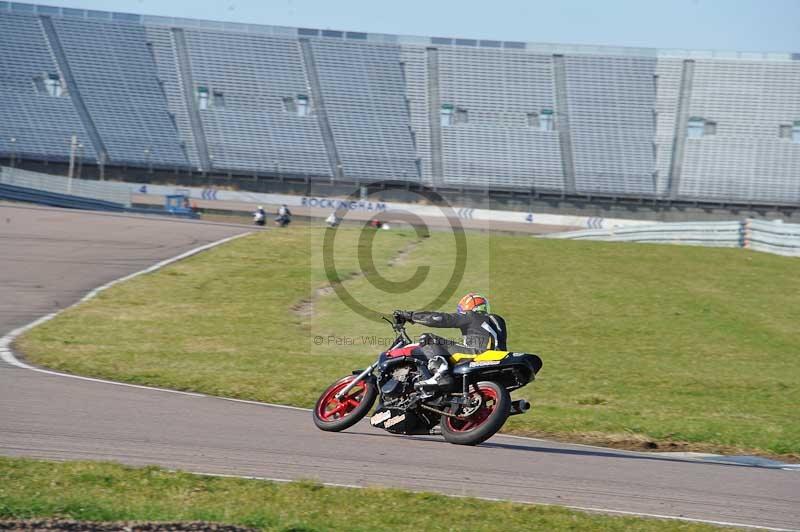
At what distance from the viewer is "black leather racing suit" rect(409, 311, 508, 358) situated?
9.27 meters

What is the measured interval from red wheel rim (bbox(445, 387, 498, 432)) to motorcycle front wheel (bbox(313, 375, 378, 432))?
872 mm

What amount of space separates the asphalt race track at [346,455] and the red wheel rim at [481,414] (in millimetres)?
211

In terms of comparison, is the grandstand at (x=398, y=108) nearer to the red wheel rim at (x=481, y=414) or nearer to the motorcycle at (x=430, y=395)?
the motorcycle at (x=430, y=395)

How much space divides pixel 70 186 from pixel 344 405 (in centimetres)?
4264

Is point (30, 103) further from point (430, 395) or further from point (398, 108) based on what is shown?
point (430, 395)

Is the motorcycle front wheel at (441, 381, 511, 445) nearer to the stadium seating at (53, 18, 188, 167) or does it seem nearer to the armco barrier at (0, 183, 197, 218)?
the armco barrier at (0, 183, 197, 218)

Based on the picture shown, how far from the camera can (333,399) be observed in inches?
382

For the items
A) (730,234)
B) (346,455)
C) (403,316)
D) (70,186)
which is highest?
(70,186)

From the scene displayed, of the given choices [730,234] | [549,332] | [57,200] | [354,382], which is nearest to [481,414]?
[354,382]

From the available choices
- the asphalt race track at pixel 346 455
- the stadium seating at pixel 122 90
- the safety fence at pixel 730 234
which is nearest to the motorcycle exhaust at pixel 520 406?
the asphalt race track at pixel 346 455

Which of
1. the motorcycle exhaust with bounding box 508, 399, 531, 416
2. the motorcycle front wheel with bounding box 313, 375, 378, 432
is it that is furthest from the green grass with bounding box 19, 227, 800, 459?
the motorcycle exhaust with bounding box 508, 399, 531, 416

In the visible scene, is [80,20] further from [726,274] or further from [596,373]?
[596,373]

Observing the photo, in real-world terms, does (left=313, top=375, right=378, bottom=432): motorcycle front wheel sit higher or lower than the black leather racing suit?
lower

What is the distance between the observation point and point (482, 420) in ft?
29.3
